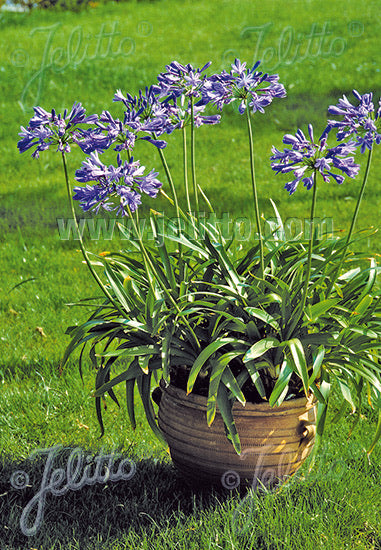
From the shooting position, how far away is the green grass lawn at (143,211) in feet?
8.26

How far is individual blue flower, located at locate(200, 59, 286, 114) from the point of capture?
2.34 meters

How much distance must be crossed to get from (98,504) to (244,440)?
2.22 feet

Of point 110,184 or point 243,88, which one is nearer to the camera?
point 110,184

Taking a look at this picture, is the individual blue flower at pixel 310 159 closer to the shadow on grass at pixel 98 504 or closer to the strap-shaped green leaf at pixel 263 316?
the strap-shaped green leaf at pixel 263 316

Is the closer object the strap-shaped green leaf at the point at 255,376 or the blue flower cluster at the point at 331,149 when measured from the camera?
the blue flower cluster at the point at 331,149

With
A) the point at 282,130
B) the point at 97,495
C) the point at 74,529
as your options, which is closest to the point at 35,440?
the point at 97,495

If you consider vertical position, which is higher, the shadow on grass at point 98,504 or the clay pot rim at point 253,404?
the clay pot rim at point 253,404

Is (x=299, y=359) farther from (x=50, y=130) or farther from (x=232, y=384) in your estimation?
(x=50, y=130)

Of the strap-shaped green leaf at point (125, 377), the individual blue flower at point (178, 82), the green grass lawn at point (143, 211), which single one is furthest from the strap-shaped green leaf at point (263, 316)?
the individual blue flower at point (178, 82)

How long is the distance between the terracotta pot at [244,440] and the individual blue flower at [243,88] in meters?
1.10

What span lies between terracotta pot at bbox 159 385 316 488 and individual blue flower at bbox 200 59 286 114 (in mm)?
1099

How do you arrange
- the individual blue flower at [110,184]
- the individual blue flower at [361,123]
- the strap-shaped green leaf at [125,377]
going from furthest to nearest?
the strap-shaped green leaf at [125,377], the individual blue flower at [361,123], the individual blue flower at [110,184]

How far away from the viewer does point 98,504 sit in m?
2.69

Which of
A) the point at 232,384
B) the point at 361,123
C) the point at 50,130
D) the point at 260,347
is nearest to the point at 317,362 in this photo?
the point at 260,347
